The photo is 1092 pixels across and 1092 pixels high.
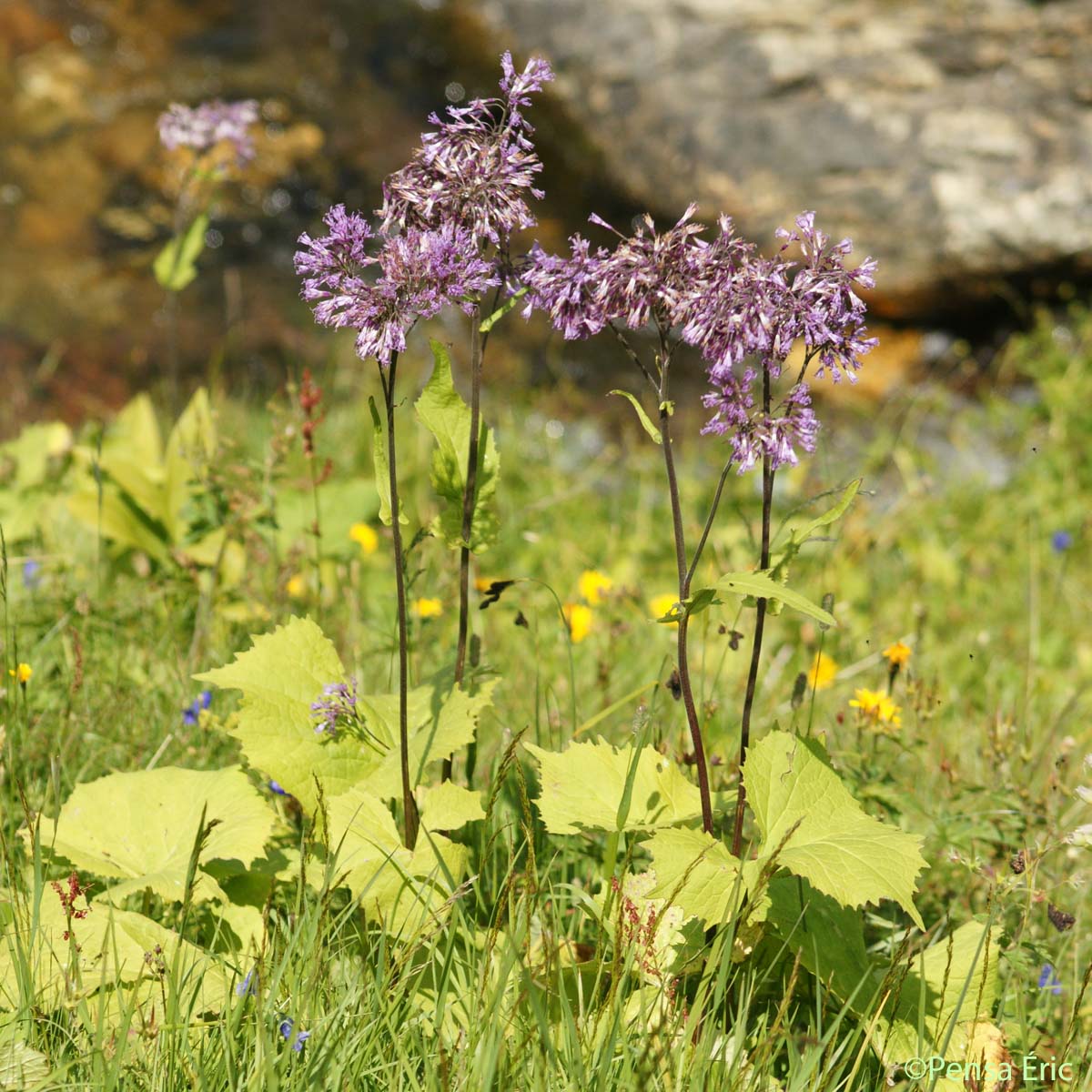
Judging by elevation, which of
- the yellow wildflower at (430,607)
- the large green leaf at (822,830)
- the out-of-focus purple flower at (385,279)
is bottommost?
the yellow wildflower at (430,607)

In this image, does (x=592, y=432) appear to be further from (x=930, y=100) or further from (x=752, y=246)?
(x=752, y=246)

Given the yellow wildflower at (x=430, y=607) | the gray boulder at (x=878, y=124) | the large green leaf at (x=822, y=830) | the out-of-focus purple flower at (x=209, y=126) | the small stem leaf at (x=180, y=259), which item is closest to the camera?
the large green leaf at (x=822, y=830)

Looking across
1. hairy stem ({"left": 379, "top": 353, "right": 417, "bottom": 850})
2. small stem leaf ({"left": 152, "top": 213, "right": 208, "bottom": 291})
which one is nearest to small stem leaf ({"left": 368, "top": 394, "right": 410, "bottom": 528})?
hairy stem ({"left": 379, "top": 353, "right": 417, "bottom": 850})

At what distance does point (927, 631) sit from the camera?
12.2 feet

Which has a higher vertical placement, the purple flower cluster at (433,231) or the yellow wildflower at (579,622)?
the purple flower cluster at (433,231)

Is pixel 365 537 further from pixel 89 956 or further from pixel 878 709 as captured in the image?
pixel 89 956

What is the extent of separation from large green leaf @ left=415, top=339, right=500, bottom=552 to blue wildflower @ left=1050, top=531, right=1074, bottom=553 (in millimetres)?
2918

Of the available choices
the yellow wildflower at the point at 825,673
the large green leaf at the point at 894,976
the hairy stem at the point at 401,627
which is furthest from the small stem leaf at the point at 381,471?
the yellow wildflower at the point at 825,673

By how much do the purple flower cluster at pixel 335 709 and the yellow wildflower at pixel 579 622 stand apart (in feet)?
3.81

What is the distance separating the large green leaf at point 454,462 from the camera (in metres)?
1.83

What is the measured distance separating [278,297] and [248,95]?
1557mm

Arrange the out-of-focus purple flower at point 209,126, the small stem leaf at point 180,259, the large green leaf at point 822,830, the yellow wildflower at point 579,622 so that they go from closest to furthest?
the large green leaf at point 822,830 < the yellow wildflower at point 579,622 < the small stem leaf at point 180,259 < the out-of-focus purple flower at point 209,126

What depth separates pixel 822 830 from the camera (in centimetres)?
170

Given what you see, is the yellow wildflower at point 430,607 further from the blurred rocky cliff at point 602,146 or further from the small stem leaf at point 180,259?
the blurred rocky cliff at point 602,146
